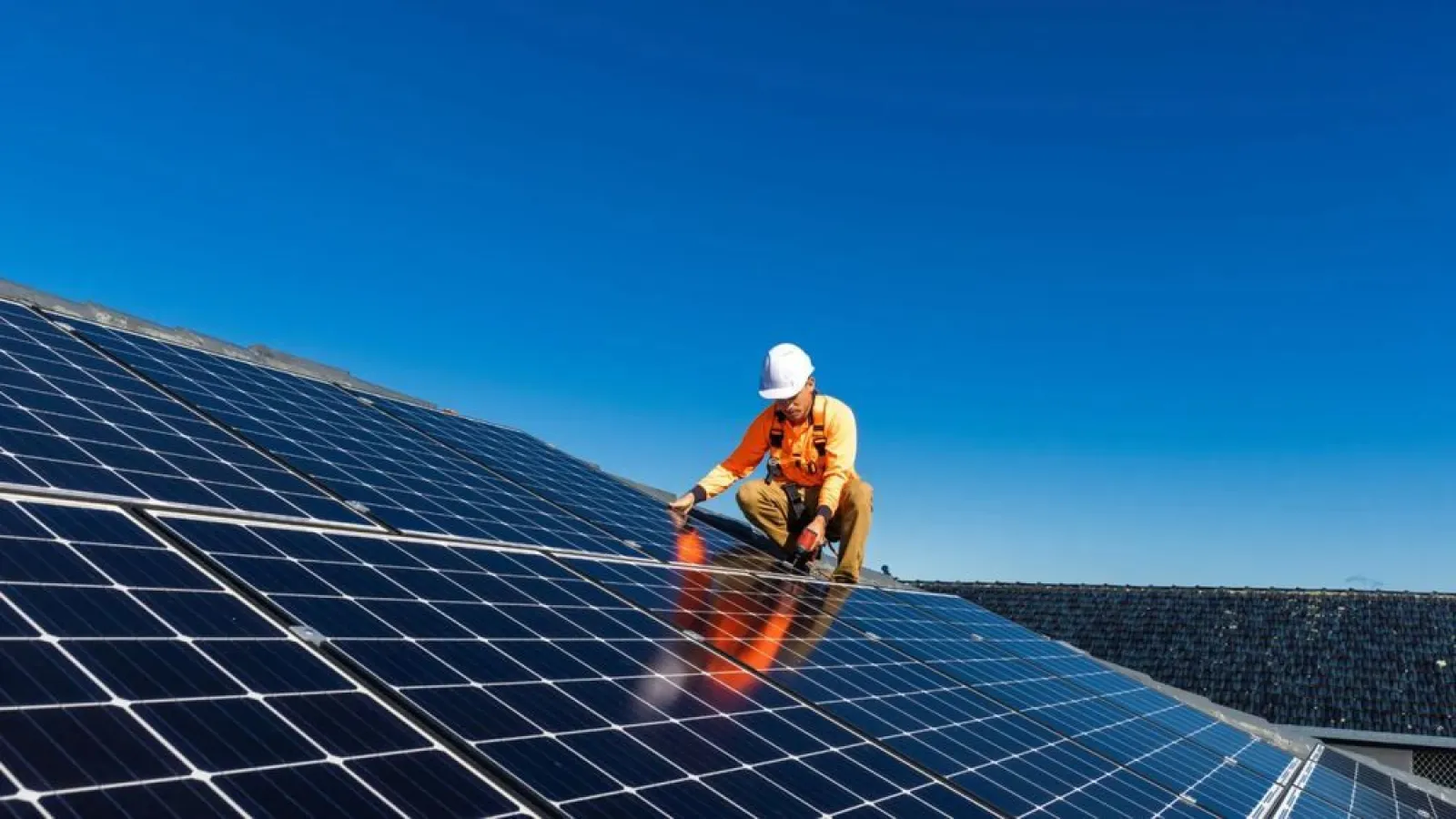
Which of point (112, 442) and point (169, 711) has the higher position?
point (112, 442)

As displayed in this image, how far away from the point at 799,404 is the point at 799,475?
3.78 ft

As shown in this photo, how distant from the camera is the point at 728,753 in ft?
18.8

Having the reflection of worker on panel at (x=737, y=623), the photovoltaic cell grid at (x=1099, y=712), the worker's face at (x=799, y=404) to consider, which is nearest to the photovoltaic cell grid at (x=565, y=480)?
the reflection of worker on panel at (x=737, y=623)

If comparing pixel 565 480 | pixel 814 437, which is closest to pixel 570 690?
pixel 814 437

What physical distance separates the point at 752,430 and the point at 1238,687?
24443 millimetres

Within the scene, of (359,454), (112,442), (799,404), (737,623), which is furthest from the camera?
(799,404)

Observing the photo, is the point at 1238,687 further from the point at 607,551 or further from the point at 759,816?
the point at 759,816

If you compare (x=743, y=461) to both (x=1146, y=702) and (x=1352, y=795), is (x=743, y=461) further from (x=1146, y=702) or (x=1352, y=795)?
(x=1352, y=795)

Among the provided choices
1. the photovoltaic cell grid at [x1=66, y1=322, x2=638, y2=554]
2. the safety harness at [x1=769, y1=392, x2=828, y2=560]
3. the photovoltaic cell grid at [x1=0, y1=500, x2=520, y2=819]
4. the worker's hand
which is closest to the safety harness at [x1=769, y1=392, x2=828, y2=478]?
the safety harness at [x1=769, y1=392, x2=828, y2=560]

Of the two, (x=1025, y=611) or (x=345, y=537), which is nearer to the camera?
(x=345, y=537)

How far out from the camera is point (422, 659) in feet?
17.6

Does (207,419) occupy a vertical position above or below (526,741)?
above

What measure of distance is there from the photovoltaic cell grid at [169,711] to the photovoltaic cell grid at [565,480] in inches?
236

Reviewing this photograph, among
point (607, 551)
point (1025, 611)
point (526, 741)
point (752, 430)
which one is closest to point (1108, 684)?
point (752, 430)
